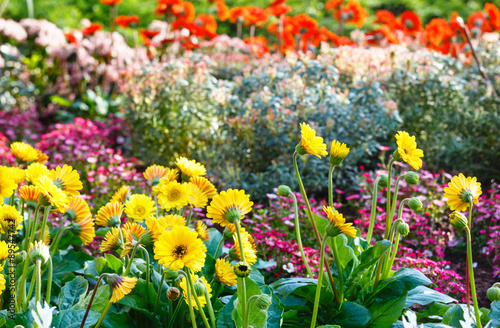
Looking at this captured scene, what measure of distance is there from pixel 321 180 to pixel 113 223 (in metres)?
1.99

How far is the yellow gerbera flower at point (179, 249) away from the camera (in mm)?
1167

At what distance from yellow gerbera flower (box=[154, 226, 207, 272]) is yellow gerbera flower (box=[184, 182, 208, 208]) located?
284mm

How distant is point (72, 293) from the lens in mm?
1622

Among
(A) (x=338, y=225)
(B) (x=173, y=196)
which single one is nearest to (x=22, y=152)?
(B) (x=173, y=196)

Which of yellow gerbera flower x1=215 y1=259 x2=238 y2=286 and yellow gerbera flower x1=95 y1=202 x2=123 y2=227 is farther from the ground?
yellow gerbera flower x1=95 y1=202 x2=123 y2=227

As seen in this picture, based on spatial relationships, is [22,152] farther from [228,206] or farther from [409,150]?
[409,150]

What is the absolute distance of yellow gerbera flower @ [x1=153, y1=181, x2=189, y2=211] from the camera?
4.76 feet

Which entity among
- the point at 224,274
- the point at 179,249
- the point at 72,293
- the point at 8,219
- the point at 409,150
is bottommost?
the point at 72,293

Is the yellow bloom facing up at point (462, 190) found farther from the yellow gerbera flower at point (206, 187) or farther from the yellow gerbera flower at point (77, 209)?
the yellow gerbera flower at point (77, 209)

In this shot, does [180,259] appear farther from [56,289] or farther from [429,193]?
[429,193]

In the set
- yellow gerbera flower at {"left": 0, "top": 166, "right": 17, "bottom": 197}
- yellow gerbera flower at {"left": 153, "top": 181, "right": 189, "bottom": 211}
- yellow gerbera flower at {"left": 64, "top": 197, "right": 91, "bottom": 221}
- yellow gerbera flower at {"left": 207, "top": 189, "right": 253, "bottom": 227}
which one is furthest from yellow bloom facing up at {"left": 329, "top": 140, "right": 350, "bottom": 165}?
yellow gerbera flower at {"left": 0, "top": 166, "right": 17, "bottom": 197}

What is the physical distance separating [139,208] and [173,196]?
0.14m

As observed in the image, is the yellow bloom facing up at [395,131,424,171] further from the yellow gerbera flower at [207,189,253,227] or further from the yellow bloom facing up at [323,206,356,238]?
the yellow gerbera flower at [207,189,253,227]

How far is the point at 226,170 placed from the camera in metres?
3.51
